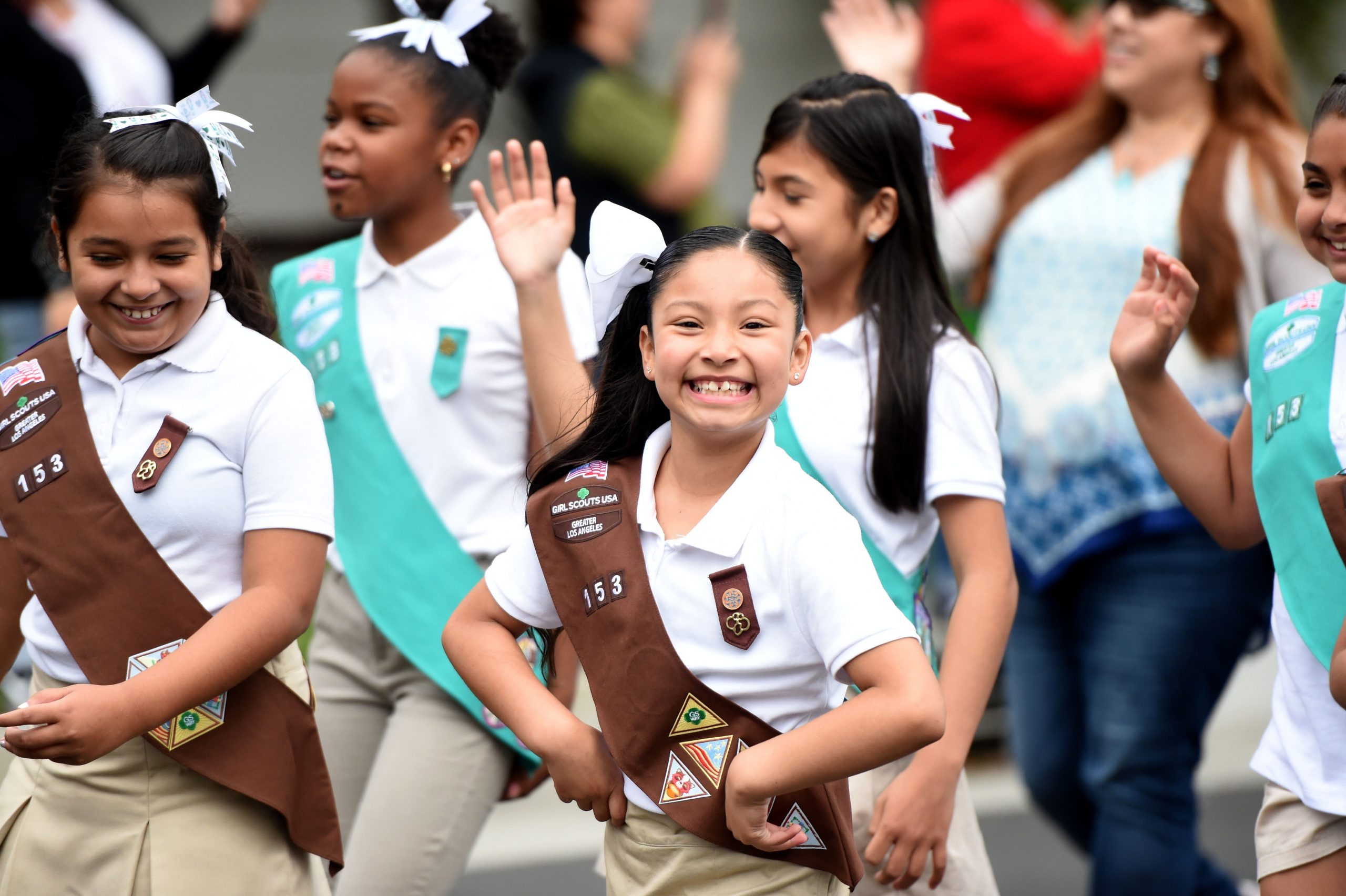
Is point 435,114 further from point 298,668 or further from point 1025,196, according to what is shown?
point 1025,196

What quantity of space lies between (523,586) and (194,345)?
25.1 inches

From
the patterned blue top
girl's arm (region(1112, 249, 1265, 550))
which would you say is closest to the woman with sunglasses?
the patterned blue top

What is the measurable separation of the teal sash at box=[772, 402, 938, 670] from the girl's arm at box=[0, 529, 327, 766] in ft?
2.76

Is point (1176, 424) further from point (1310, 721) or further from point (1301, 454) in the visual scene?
point (1310, 721)

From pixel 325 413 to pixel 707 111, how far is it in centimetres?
234

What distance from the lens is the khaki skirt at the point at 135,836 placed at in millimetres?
2502

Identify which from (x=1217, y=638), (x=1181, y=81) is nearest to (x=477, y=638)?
(x=1217, y=638)

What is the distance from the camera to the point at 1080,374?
375 cm

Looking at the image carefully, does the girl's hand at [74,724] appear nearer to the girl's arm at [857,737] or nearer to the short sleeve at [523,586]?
the short sleeve at [523,586]

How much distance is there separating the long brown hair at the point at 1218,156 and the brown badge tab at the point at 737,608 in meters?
1.74

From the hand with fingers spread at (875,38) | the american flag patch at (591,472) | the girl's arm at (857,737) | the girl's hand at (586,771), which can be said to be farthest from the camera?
the hand with fingers spread at (875,38)

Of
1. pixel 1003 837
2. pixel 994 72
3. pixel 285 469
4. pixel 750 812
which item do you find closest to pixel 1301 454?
pixel 750 812

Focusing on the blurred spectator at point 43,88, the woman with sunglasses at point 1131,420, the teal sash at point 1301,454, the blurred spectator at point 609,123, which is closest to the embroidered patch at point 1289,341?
the teal sash at point 1301,454

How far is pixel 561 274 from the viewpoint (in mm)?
3270
